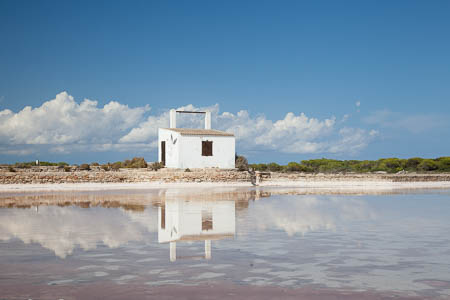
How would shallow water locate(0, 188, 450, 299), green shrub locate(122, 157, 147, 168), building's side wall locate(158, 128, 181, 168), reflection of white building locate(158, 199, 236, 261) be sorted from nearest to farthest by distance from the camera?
shallow water locate(0, 188, 450, 299) → reflection of white building locate(158, 199, 236, 261) → building's side wall locate(158, 128, 181, 168) → green shrub locate(122, 157, 147, 168)

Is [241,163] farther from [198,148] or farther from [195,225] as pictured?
[195,225]

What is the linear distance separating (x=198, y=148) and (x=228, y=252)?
76.2 ft

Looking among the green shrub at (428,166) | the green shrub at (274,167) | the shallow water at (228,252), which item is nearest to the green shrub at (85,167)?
the green shrub at (274,167)

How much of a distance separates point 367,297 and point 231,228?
4.73 meters

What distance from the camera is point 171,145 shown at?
98.9 ft

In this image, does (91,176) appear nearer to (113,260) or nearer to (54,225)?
(54,225)

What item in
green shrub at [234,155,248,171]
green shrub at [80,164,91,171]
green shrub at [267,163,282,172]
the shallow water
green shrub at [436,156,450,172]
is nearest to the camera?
the shallow water

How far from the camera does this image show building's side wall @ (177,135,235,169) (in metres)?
29.1

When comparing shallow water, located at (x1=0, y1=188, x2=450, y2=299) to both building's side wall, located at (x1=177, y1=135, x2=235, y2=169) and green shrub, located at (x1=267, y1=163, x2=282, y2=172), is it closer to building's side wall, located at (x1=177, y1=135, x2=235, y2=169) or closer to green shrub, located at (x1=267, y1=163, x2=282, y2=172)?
building's side wall, located at (x1=177, y1=135, x2=235, y2=169)

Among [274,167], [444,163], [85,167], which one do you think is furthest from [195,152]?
[444,163]

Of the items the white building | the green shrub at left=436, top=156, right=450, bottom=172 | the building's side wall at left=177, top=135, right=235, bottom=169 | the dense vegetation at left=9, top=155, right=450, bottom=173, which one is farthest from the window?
the green shrub at left=436, top=156, right=450, bottom=172

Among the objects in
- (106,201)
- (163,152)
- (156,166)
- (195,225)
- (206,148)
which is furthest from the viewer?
(163,152)

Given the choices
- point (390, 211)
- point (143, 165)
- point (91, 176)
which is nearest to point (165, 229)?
point (390, 211)

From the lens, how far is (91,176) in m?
26.4
